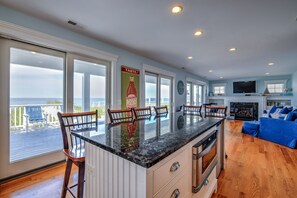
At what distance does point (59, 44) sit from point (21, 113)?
49.7 inches

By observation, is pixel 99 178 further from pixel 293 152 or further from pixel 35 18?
pixel 293 152

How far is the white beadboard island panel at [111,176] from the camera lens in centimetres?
71

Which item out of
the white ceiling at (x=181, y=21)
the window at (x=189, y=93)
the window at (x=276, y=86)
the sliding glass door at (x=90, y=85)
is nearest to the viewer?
the white ceiling at (x=181, y=21)

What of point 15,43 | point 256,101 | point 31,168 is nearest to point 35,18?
point 15,43

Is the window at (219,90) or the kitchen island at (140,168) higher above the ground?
the window at (219,90)

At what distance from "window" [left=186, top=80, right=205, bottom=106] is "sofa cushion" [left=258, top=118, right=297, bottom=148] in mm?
3138

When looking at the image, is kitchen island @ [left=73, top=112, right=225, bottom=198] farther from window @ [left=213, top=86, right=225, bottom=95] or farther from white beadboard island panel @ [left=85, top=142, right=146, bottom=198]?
window @ [left=213, top=86, right=225, bottom=95]

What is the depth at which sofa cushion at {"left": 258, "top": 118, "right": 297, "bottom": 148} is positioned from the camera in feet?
10.7

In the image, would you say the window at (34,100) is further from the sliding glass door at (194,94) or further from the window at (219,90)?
the window at (219,90)

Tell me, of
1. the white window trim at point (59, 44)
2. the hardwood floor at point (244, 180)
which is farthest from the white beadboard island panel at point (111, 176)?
the white window trim at point (59, 44)

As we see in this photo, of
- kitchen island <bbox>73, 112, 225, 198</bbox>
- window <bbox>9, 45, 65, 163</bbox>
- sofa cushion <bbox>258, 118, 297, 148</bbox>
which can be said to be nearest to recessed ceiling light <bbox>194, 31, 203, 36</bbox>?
kitchen island <bbox>73, 112, 225, 198</bbox>

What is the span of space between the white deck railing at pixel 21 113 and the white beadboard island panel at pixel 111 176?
1.88 metres

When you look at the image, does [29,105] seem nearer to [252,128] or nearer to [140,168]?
[140,168]

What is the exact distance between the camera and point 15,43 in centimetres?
207
